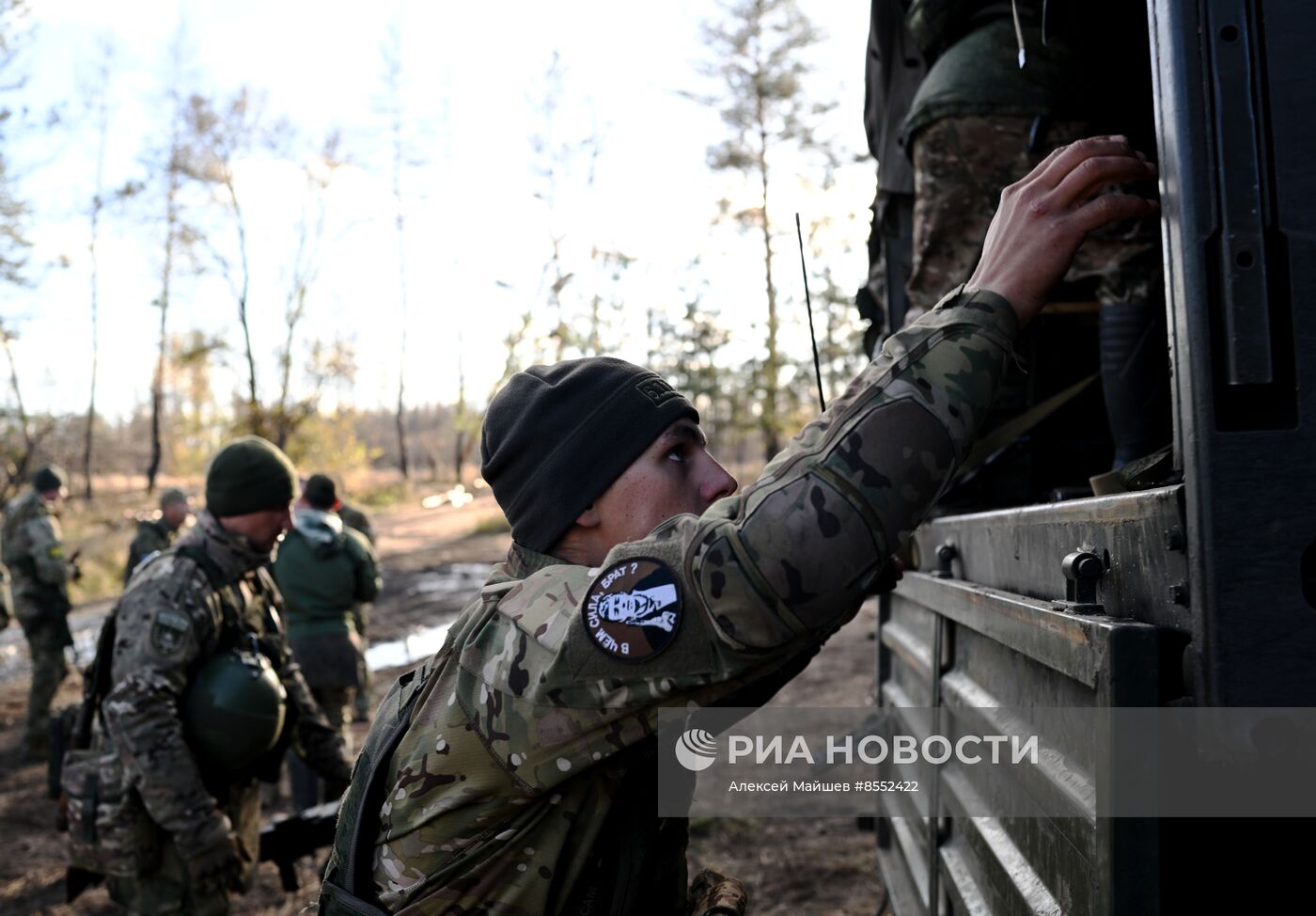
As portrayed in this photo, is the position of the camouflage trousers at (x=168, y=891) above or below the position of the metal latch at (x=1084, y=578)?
below

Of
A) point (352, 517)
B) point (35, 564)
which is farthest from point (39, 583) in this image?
point (352, 517)

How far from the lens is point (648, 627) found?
1.18 meters

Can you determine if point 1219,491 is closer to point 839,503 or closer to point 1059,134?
point 839,503

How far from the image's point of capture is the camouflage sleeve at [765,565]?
44.6 inches

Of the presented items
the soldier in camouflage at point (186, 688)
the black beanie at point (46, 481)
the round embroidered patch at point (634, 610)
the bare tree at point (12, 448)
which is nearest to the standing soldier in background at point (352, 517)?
the black beanie at point (46, 481)

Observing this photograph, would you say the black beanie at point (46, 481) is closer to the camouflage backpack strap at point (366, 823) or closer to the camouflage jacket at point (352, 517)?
the camouflage jacket at point (352, 517)

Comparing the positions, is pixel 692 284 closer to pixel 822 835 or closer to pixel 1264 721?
pixel 822 835

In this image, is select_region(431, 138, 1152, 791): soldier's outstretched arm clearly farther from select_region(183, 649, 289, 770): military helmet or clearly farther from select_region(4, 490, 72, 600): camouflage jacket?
select_region(4, 490, 72, 600): camouflage jacket

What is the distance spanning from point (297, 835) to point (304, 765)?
7.59ft

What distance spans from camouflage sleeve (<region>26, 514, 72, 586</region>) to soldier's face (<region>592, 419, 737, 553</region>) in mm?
8332

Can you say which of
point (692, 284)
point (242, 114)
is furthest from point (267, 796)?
point (242, 114)

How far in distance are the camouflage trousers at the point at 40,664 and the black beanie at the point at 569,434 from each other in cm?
790

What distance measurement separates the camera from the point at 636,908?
1506 millimetres

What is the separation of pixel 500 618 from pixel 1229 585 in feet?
2.72
